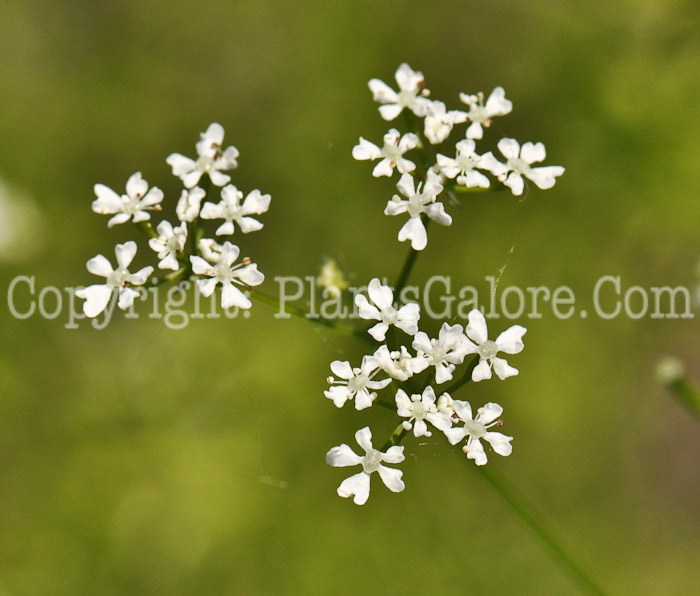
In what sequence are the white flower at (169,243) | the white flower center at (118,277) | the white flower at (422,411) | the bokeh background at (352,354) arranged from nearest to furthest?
1. the white flower at (422,411)
2. the white flower at (169,243)
3. the white flower center at (118,277)
4. the bokeh background at (352,354)

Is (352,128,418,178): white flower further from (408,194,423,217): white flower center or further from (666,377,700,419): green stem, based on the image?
(666,377,700,419): green stem

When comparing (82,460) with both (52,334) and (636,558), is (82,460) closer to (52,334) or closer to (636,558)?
(52,334)

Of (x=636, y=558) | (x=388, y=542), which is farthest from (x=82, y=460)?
(x=636, y=558)

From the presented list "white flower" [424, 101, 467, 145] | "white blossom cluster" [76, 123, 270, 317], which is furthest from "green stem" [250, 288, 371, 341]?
"white flower" [424, 101, 467, 145]

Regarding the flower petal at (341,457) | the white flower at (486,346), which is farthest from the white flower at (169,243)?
the white flower at (486,346)

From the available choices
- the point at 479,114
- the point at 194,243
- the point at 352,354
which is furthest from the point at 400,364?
the point at 352,354

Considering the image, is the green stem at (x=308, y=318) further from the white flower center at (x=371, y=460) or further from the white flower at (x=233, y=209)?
the white flower center at (x=371, y=460)
